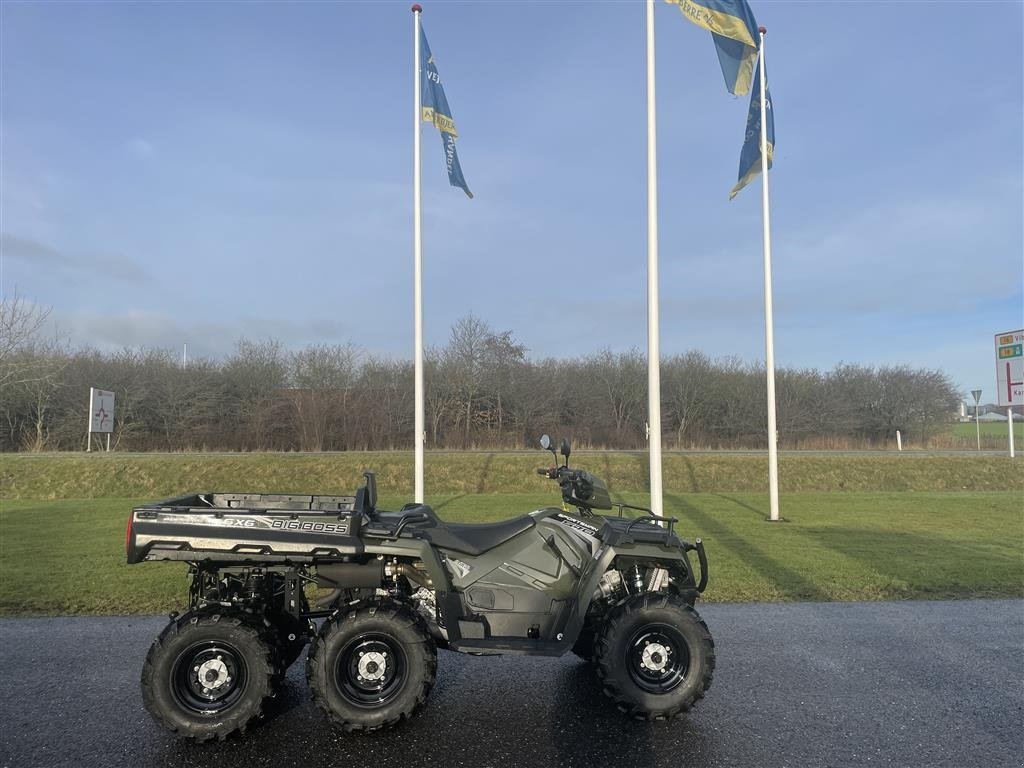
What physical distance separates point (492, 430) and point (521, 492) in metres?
11.1

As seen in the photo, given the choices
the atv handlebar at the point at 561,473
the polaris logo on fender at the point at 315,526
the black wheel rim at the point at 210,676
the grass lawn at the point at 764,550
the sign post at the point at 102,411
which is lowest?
the grass lawn at the point at 764,550

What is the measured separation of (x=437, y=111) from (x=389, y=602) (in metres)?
10.8

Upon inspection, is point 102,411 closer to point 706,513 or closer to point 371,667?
point 706,513

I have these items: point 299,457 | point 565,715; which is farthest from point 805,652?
point 299,457

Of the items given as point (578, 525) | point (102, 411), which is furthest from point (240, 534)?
point (102, 411)

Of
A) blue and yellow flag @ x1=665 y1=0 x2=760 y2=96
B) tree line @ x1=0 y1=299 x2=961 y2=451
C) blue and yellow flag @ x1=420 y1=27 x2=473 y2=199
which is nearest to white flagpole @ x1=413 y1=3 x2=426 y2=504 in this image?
blue and yellow flag @ x1=420 y1=27 x2=473 y2=199

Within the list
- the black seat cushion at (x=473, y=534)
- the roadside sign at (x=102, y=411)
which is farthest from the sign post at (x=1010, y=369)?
the roadside sign at (x=102, y=411)

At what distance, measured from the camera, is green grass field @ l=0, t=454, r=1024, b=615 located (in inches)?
285

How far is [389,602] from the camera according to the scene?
3867 millimetres

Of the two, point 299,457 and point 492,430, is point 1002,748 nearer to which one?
point 299,457

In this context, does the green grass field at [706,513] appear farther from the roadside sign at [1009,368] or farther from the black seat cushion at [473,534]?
the black seat cushion at [473,534]

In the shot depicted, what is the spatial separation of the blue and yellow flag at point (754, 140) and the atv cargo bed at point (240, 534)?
1247cm

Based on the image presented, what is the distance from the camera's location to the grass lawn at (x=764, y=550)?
698 centimetres

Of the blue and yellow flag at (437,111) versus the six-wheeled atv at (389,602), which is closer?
the six-wheeled atv at (389,602)
